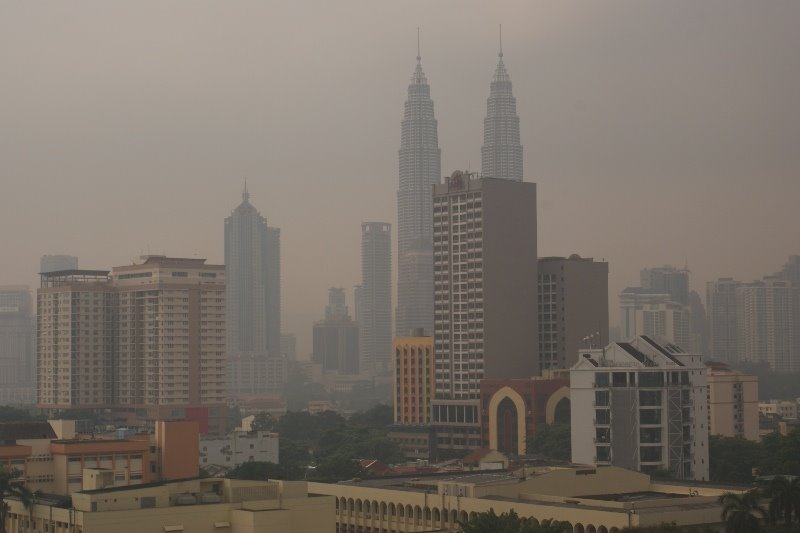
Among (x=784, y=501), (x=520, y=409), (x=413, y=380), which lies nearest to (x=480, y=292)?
(x=413, y=380)

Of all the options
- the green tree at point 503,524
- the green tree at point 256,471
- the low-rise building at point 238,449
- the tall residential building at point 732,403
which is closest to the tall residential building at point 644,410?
the green tree at point 256,471

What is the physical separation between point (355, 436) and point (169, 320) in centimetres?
2686

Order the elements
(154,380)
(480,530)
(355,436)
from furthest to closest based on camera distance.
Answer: (154,380)
(355,436)
(480,530)

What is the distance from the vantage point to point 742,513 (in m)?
42.5

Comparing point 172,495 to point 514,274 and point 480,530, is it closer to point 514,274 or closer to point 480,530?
point 480,530

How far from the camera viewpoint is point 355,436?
127 metres

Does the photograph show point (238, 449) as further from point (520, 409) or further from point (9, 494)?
point (9, 494)

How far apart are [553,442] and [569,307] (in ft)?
82.7

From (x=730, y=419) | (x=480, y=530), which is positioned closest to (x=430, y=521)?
(x=480, y=530)

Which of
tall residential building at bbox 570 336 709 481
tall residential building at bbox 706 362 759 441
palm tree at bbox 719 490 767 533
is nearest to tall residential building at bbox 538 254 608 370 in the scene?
tall residential building at bbox 706 362 759 441

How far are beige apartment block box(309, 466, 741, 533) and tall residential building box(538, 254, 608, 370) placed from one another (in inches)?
2596

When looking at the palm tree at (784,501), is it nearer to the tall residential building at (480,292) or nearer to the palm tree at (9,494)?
the palm tree at (9,494)

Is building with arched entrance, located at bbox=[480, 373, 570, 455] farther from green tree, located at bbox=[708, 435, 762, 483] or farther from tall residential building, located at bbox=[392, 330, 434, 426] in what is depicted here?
green tree, located at bbox=[708, 435, 762, 483]

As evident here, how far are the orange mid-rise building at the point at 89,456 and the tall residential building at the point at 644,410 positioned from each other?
2446 cm
